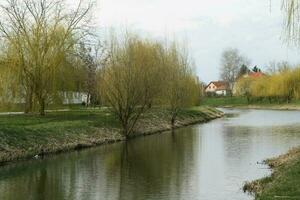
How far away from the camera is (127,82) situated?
116ft

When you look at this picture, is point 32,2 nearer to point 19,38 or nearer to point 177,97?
point 19,38

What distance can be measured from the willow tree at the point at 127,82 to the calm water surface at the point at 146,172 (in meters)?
3.77

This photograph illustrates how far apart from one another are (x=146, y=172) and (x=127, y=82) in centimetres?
1559

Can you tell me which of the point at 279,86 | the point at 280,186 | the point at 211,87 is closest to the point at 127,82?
the point at 280,186

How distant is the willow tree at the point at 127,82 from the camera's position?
3547 centimetres

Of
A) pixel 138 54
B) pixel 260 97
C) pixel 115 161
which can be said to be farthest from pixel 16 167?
pixel 260 97

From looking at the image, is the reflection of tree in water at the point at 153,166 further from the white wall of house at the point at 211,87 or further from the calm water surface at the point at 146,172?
the white wall of house at the point at 211,87

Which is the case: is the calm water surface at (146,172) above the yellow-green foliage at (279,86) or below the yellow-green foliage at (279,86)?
below

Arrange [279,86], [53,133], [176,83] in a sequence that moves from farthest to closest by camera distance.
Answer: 1. [279,86]
2. [176,83]
3. [53,133]

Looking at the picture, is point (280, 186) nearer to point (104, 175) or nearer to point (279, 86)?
point (104, 175)

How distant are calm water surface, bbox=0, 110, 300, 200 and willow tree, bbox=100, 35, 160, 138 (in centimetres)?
377

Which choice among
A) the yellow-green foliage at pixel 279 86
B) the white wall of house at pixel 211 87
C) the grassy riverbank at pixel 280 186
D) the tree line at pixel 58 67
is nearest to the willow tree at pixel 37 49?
the tree line at pixel 58 67

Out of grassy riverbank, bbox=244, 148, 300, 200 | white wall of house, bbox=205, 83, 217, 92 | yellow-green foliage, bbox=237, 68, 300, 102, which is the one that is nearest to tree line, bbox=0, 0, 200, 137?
grassy riverbank, bbox=244, 148, 300, 200

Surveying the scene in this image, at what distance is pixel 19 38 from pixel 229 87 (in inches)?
4014
